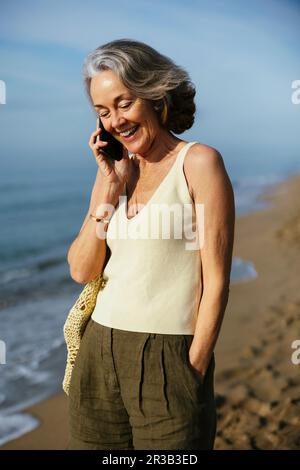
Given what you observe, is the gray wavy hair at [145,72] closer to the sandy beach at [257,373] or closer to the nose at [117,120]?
the nose at [117,120]

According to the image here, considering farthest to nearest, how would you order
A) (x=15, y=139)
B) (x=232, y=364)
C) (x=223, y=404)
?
(x=15, y=139) < (x=232, y=364) < (x=223, y=404)

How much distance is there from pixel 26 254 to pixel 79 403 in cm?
999

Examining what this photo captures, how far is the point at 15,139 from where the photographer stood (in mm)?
33469

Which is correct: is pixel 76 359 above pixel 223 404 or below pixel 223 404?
above

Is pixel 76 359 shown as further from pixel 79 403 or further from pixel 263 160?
pixel 263 160

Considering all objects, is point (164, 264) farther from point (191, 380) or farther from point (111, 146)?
point (111, 146)

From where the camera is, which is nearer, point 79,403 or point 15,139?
point 79,403

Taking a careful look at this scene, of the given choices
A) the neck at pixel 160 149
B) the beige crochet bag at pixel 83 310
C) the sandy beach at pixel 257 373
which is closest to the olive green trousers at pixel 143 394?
the beige crochet bag at pixel 83 310

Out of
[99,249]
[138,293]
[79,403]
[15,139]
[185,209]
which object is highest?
[15,139]

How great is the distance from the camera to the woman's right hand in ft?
7.69

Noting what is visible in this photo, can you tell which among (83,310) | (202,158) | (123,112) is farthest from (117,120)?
(83,310)

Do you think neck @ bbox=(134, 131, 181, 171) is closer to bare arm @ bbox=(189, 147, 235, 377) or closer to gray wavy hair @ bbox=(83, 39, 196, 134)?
gray wavy hair @ bbox=(83, 39, 196, 134)

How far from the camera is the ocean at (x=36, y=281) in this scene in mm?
5160
